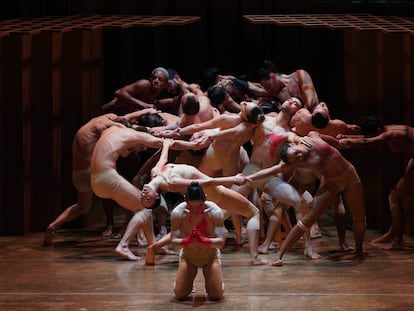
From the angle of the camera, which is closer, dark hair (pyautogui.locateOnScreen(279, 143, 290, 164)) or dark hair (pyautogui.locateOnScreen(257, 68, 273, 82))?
dark hair (pyautogui.locateOnScreen(279, 143, 290, 164))

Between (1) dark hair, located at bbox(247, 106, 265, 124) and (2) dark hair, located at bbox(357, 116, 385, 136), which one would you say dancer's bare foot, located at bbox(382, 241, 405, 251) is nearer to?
(2) dark hair, located at bbox(357, 116, 385, 136)

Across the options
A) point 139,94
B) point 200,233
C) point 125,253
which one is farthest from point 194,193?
point 139,94

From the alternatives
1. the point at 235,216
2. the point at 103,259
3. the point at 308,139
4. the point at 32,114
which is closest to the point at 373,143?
the point at 308,139

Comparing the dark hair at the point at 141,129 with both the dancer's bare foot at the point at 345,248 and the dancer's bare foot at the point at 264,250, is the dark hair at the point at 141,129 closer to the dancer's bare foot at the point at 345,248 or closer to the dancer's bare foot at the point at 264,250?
the dancer's bare foot at the point at 264,250

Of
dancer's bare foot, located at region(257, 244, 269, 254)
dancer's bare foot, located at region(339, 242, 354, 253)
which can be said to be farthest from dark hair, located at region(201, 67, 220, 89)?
dancer's bare foot, located at region(339, 242, 354, 253)

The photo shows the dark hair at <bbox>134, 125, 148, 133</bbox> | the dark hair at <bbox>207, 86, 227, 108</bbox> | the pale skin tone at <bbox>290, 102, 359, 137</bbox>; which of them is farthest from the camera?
the dark hair at <bbox>207, 86, 227, 108</bbox>

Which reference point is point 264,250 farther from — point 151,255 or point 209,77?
point 209,77

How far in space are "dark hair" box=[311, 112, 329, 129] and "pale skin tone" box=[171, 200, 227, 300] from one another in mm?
1924

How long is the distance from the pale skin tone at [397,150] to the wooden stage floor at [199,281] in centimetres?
19

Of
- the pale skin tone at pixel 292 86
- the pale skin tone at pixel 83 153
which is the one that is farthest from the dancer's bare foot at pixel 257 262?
the pale skin tone at pixel 292 86

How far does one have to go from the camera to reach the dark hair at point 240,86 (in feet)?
34.0

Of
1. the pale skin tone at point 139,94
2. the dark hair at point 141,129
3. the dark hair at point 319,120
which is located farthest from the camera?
the pale skin tone at point 139,94

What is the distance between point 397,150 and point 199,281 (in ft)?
7.93

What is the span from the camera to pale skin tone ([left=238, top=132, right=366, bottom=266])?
8.74 metres
